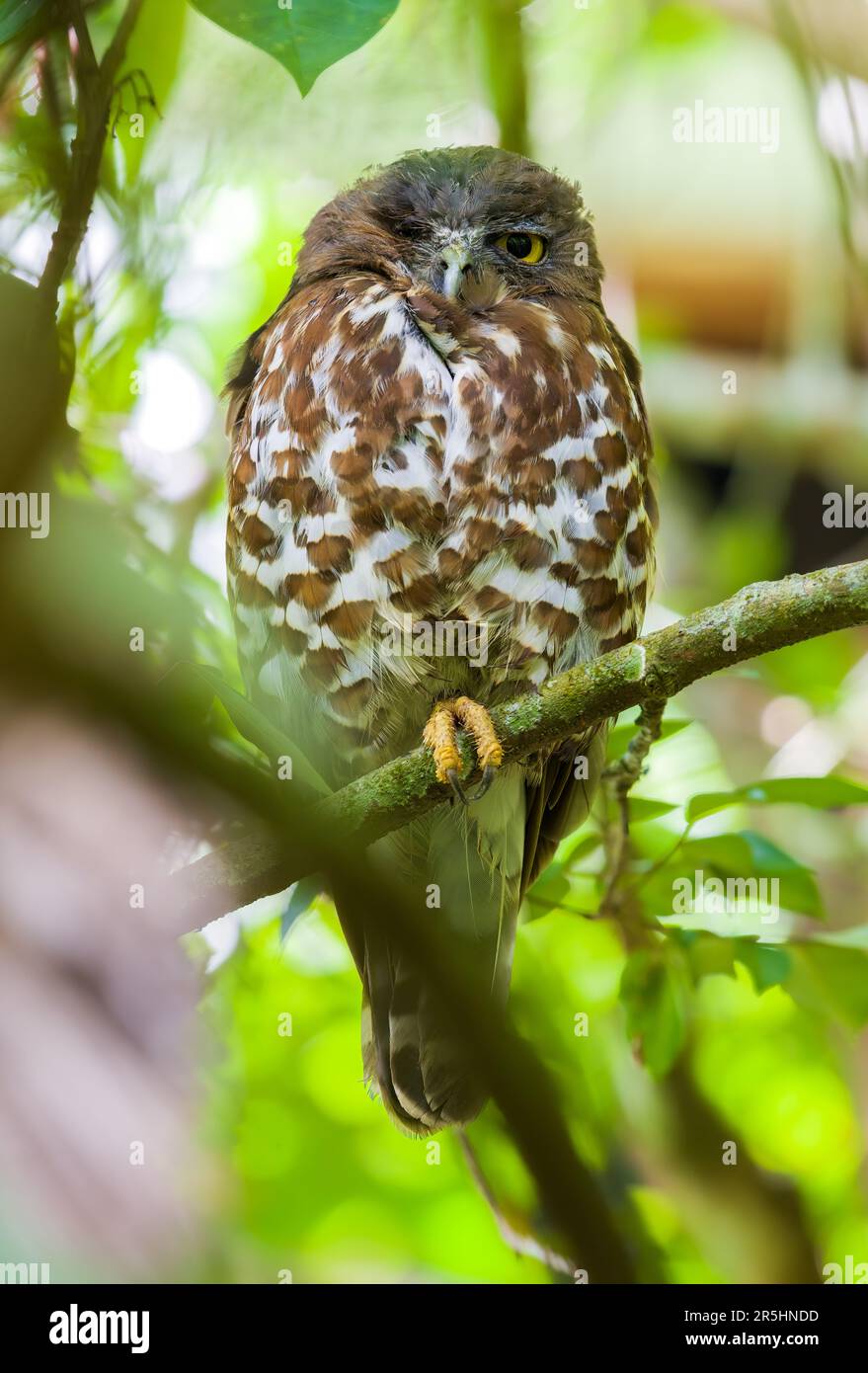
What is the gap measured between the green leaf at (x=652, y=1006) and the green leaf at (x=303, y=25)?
1354 millimetres

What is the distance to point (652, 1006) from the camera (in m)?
2.01

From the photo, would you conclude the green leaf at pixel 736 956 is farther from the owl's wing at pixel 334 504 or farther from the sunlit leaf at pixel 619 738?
the owl's wing at pixel 334 504

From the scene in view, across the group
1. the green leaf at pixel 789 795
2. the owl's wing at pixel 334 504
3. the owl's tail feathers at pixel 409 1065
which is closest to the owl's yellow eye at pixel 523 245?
the owl's wing at pixel 334 504

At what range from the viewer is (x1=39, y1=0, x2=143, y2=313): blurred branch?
1065mm

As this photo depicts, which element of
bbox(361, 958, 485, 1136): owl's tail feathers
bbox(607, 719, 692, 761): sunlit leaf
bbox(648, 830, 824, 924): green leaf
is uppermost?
bbox(607, 719, 692, 761): sunlit leaf

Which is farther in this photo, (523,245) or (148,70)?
(523,245)

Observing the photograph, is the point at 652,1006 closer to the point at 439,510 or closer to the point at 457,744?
the point at 457,744

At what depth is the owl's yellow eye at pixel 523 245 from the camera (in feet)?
7.83

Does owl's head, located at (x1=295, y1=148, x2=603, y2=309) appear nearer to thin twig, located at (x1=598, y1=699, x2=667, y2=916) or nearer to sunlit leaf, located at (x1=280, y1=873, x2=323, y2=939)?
thin twig, located at (x1=598, y1=699, x2=667, y2=916)

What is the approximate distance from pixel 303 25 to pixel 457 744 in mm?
963

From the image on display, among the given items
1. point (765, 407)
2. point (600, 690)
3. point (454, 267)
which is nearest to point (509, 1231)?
point (600, 690)

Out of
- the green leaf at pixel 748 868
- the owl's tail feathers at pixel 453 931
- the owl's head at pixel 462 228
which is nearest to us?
the green leaf at pixel 748 868

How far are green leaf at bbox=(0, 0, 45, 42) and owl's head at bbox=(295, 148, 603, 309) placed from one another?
0.97 m

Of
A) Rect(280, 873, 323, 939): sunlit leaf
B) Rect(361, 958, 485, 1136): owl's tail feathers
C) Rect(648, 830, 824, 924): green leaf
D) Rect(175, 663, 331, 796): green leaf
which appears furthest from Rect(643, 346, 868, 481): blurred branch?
Result: Rect(175, 663, 331, 796): green leaf
